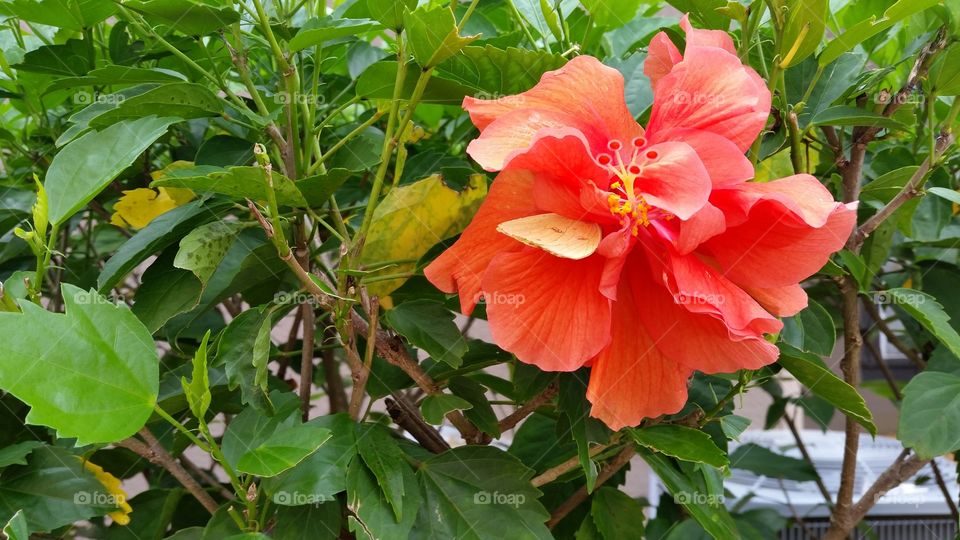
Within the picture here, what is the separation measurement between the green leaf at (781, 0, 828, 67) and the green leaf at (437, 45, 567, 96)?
120mm

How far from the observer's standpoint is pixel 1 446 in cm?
57

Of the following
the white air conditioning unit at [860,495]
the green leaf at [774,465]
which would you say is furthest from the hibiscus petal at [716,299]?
the white air conditioning unit at [860,495]

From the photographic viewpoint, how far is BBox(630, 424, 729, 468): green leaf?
17.1 inches

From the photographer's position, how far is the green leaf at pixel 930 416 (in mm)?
539

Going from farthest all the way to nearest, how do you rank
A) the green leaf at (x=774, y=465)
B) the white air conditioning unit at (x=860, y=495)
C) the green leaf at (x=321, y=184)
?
1. the white air conditioning unit at (x=860, y=495)
2. the green leaf at (x=774, y=465)
3. the green leaf at (x=321, y=184)

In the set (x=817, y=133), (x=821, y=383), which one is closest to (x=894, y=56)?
(x=817, y=133)

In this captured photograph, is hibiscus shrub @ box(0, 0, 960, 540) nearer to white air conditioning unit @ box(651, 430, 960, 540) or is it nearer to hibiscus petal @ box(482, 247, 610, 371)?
hibiscus petal @ box(482, 247, 610, 371)

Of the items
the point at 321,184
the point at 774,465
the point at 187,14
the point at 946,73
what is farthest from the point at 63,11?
the point at 774,465

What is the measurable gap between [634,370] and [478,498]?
0.14m

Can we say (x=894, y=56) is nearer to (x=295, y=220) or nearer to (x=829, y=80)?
(x=829, y=80)
